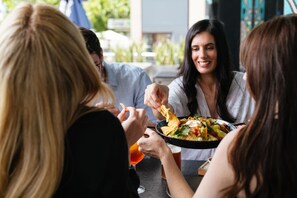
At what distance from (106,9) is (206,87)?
410 inches

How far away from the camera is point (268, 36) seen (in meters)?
0.99

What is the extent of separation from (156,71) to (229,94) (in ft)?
11.1

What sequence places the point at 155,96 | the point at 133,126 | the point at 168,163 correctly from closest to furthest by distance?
the point at 133,126
the point at 168,163
the point at 155,96

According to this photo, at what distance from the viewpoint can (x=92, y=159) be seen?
2.99 feet

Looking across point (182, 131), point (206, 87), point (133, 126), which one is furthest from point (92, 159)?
point (206, 87)

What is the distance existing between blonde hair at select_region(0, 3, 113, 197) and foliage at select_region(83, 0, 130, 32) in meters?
11.4

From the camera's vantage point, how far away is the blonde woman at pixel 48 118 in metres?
0.84

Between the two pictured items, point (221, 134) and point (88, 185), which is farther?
point (221, 134)

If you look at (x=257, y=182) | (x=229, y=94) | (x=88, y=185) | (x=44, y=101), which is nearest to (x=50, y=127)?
(x=44, y=101)

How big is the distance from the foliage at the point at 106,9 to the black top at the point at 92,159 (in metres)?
11.4

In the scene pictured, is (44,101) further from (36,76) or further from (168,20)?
(168,20)

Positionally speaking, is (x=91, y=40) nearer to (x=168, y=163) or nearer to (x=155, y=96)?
(x=155, y=96)

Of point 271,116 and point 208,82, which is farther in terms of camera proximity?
point 208,82

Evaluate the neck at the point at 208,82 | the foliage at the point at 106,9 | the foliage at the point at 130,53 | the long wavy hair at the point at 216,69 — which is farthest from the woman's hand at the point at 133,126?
the foliage at the point at 106,9
